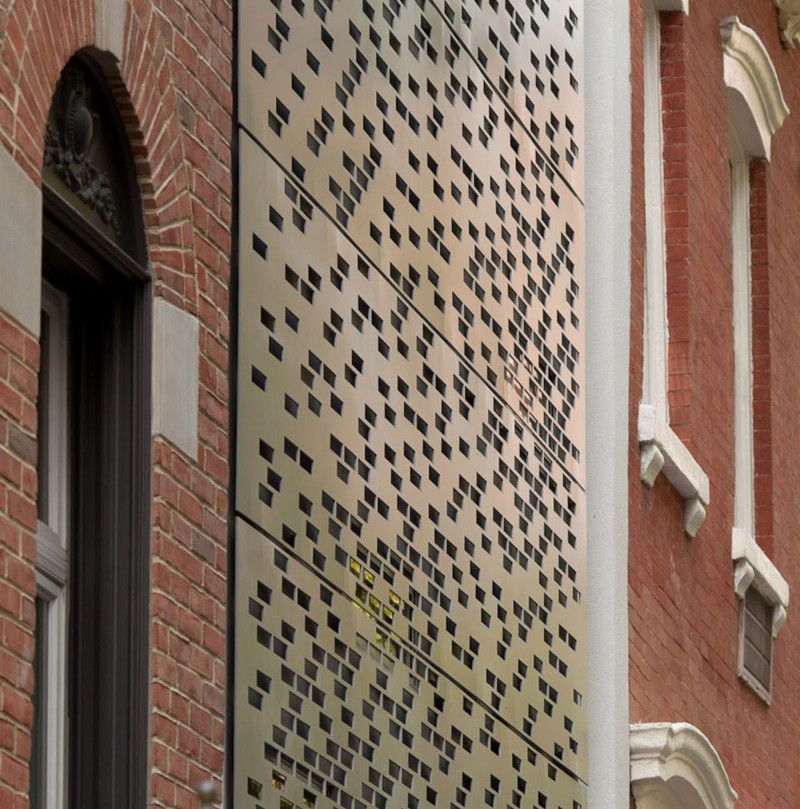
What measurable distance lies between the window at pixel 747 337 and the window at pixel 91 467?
7535 mm

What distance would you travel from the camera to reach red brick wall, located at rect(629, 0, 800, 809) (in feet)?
42.7

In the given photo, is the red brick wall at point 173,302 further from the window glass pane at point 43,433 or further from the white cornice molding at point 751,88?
the white cornice molding at point 751,88

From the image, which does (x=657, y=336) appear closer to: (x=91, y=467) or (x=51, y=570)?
(x=91, y=467)

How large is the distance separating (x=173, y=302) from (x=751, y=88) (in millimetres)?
8751

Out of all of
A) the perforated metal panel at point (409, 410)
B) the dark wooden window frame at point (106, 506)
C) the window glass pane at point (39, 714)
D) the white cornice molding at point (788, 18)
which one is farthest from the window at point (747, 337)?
the window glass pane at point (39, 714)

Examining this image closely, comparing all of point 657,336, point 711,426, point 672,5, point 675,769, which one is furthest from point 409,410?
point 672,5

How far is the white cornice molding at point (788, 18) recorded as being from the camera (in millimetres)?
17047

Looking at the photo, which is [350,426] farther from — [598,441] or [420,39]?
[598,441]

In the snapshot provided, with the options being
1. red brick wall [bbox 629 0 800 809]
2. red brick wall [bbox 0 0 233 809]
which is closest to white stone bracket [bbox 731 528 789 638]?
red brick wall [bbox 629 0 800 809]

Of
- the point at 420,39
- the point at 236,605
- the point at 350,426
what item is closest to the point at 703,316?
the point at 420,39

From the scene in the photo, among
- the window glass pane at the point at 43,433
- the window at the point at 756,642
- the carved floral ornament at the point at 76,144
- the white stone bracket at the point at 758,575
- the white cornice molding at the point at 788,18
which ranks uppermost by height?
the white cornice molding at the point at 788,18

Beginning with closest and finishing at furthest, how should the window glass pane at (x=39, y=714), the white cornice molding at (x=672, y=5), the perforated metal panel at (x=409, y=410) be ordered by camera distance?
the window glass pane at (x=39, y=714) → the perforated metal panel at (x=409, y=410) → the white cornice molding at (x=672, y=5)

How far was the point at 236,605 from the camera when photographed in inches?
314

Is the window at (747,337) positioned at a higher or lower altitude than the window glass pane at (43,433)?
higher
